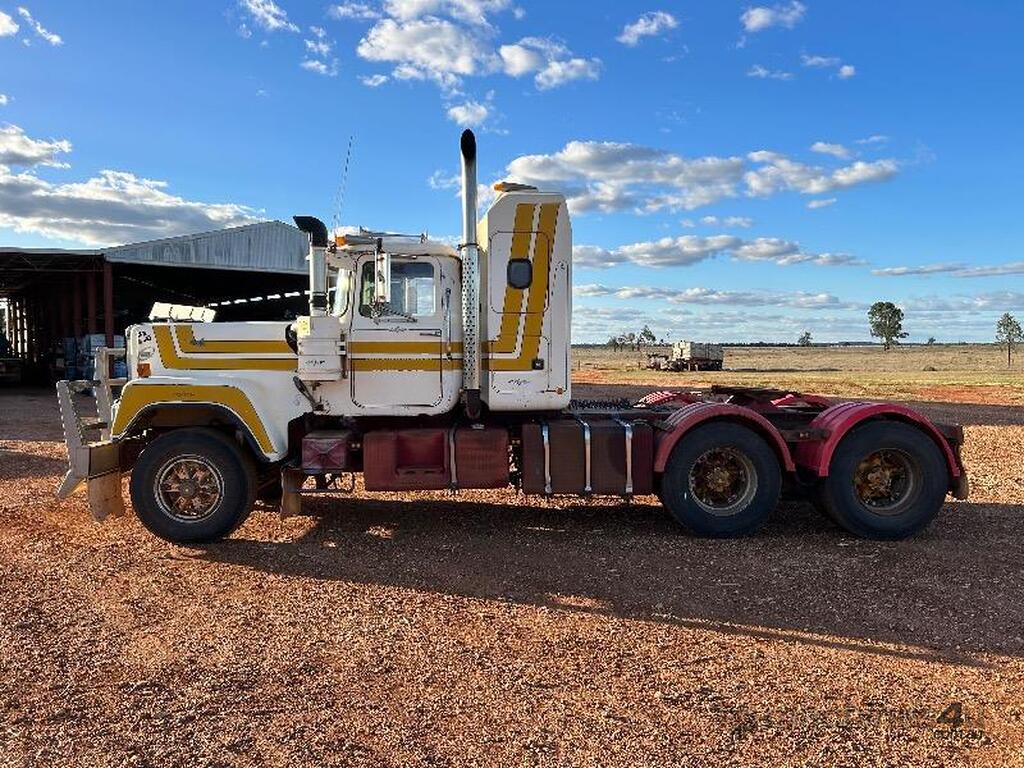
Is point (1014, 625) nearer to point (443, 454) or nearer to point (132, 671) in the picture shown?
point (443, 454)

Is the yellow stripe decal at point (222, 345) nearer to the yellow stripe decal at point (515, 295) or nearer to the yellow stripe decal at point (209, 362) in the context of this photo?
the yellow stripe decal at point (209, 362)

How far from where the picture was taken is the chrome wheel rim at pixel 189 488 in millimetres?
7246

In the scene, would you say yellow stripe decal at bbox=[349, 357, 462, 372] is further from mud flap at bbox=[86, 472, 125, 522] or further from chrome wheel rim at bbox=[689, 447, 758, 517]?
chrome wheel rim at bbox=[689, 447, 758, 517]

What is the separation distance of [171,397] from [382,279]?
7.53 feet

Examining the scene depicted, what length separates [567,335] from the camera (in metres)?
7.60

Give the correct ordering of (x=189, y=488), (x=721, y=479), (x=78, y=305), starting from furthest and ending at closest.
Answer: (x=78, y=305)
(x=721, y=479)
(x=189, y=488)

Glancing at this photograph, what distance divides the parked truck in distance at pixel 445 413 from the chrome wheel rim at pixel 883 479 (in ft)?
0.07

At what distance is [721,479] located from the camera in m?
7.64

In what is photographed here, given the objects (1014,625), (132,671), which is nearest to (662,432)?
(1014,625)

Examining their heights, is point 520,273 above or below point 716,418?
above

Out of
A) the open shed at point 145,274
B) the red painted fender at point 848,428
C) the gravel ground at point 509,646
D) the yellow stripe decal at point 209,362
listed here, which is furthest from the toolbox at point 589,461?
the open shed at point 145,274

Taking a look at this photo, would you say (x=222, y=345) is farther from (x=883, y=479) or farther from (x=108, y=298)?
(x=108, y=298)

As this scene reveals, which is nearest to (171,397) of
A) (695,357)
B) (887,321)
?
(695,357)

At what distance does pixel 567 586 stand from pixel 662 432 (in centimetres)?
216
